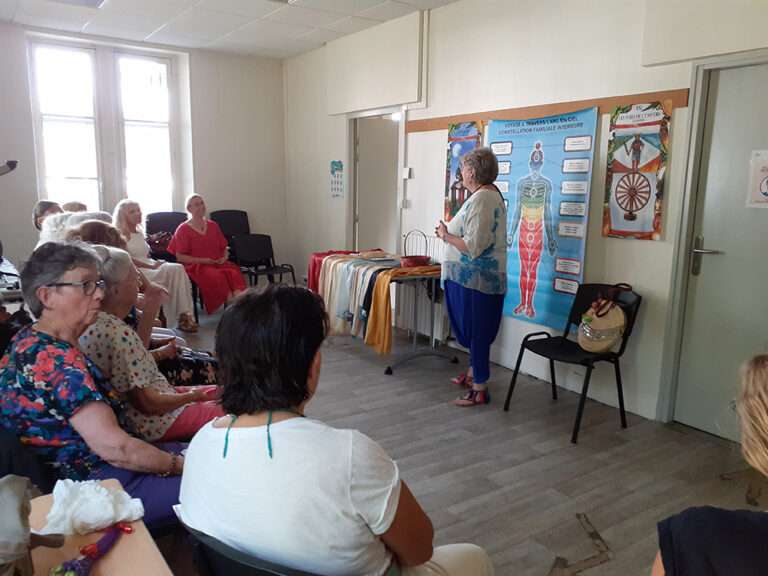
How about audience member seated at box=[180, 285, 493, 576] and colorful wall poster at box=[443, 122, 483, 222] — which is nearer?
audience member seated at box=[180, 285, 493, 576]

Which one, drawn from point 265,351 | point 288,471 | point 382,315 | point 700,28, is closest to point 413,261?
point 382,315

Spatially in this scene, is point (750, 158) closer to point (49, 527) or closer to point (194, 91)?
point (49, 527)

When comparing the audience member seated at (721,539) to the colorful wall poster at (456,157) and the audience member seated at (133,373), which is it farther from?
the colorful wall poster at (456,157)

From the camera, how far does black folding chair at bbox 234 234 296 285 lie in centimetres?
628

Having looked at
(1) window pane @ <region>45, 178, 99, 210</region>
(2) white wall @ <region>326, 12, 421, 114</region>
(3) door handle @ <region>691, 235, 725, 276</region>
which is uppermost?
(2) white wall @ <region>326, 12, 421, 114</region>

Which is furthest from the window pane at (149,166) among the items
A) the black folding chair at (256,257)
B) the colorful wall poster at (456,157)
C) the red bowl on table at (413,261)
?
the colorful wall poster at (456,157)

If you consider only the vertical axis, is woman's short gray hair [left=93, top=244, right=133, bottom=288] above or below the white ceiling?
below

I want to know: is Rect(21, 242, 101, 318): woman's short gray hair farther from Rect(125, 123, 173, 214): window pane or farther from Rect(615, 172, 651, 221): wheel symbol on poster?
Rect(125, 123, 173, 214): window pane

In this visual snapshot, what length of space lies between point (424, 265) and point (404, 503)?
3586mm

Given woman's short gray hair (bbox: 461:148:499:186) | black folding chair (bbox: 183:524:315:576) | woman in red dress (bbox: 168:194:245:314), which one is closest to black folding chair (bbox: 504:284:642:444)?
woman's short gray hair (bbox: 461:148:499:186)

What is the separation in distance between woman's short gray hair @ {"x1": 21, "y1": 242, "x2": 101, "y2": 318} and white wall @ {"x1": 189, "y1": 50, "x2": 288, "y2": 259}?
17.2 ft

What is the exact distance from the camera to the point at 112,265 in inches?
83.7

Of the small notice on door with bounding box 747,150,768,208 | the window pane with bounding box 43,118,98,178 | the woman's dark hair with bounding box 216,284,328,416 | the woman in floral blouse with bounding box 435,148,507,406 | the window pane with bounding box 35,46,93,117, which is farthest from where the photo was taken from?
the window pane with bounding box 43,118,98,178

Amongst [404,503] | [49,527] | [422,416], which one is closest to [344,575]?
[404,503]
